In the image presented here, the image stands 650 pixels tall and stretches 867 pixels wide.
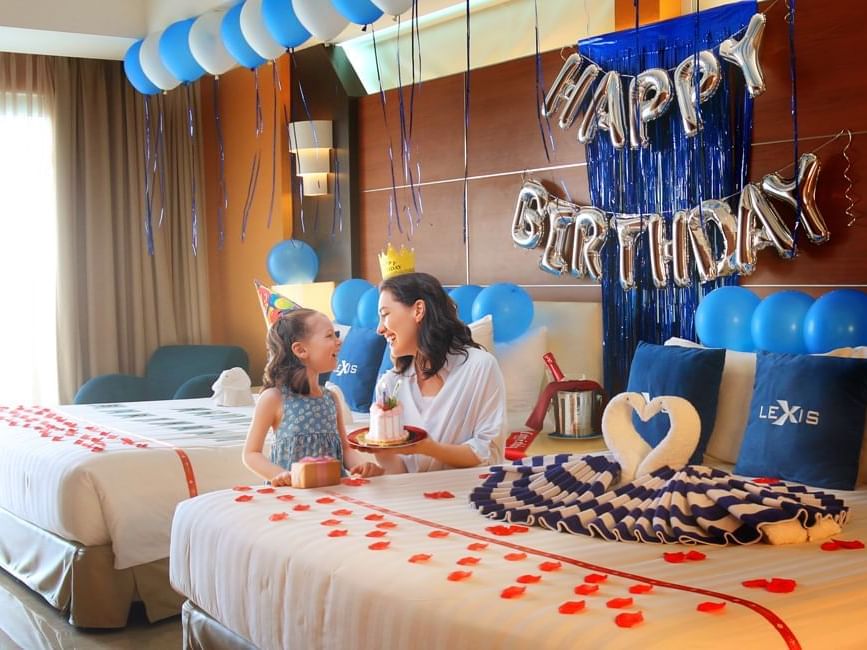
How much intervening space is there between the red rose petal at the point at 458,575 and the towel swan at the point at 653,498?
0.41 metres

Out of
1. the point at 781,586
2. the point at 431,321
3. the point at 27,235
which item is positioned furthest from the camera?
the point at 27,235

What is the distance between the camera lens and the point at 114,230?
6.83 m

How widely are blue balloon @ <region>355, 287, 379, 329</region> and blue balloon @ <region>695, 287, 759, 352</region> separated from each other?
1721 millimetres

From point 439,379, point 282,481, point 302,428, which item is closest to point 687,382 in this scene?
point 439,379

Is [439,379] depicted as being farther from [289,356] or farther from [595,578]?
[595,578]

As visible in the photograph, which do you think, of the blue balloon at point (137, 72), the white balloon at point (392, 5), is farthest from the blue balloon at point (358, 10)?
the blue balloon at point (137, 72)

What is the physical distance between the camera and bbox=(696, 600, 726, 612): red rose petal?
1.73 m

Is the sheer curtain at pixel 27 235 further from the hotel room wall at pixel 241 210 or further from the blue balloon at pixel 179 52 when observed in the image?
the blue balloon at pixel 179 52

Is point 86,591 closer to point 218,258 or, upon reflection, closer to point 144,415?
point 144,415

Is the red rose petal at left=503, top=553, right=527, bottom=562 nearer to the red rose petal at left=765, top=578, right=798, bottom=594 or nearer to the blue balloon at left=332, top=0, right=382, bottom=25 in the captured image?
the red rose petal at left=765, top=578, right=798, bottom=594

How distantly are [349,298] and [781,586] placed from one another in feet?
12.0

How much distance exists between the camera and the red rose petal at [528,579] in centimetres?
194

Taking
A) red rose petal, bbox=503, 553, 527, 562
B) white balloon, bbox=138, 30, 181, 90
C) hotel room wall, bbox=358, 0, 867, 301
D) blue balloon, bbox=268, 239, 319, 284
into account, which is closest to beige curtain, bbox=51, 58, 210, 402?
white balloon, bbox=138, 30, 181, 90

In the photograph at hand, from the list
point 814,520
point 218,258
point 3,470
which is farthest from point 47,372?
point 814,520
